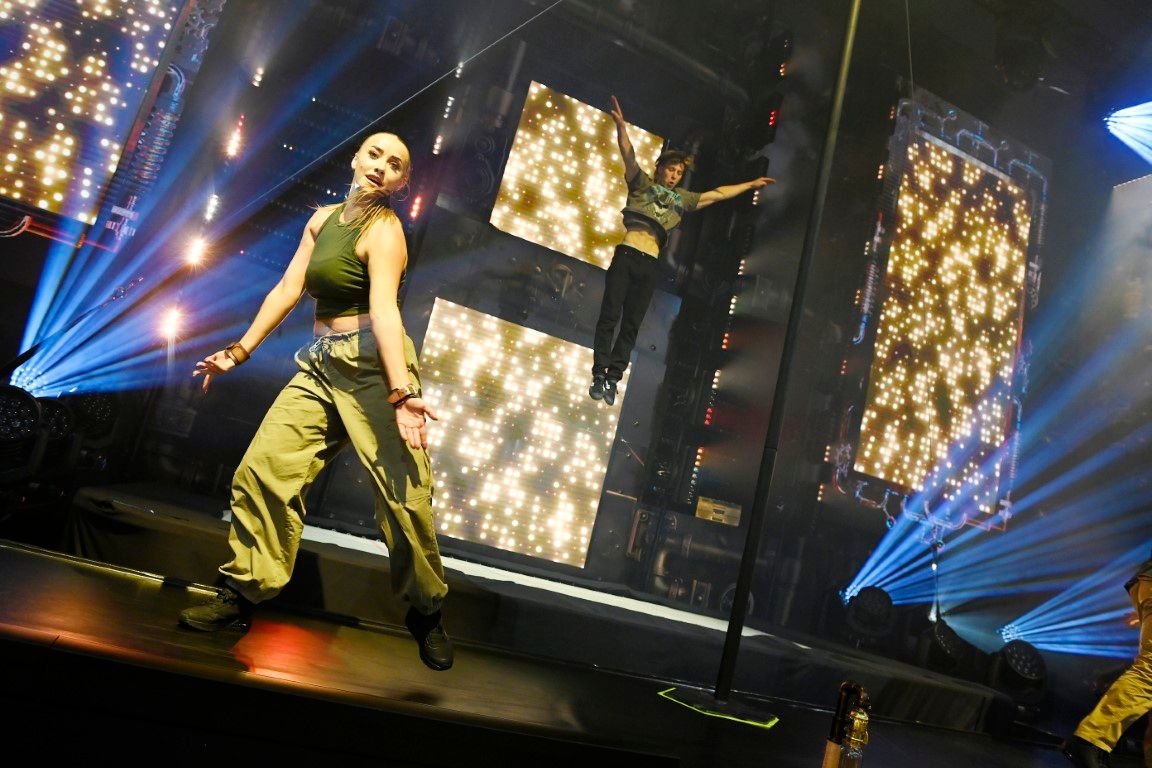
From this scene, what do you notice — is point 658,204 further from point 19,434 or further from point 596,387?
point 19,434

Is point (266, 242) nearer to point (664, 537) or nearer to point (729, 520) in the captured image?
point (664, 537)

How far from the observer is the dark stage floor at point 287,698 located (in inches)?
54.1

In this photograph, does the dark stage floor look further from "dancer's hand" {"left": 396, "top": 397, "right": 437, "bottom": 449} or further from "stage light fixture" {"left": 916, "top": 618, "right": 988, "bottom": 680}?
"stage light fixture" {"left": 916, "top": 618, "right": 988, "bottom": 680}

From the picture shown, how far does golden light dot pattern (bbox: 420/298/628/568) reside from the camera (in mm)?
4555

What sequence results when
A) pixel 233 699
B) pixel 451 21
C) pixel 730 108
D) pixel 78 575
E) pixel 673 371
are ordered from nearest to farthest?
1. pixel 233 699
2. pixel 78 575
3. pixel 451 21
4. pixel 673 371
5. pixel 730 108

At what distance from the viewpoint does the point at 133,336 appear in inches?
154

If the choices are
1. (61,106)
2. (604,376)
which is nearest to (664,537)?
(604,376)

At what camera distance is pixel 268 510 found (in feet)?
6.75

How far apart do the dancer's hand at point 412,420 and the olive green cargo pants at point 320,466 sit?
0.44 feet

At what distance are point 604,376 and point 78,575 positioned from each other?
338cm

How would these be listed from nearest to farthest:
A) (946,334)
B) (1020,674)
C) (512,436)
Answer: (512,436) < (1020,674) < (946,334)

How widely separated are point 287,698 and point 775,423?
2.22 m

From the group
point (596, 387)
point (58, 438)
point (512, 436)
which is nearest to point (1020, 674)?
point (596, 387)

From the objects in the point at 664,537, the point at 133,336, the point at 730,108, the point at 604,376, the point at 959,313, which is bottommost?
the point at 664,537
